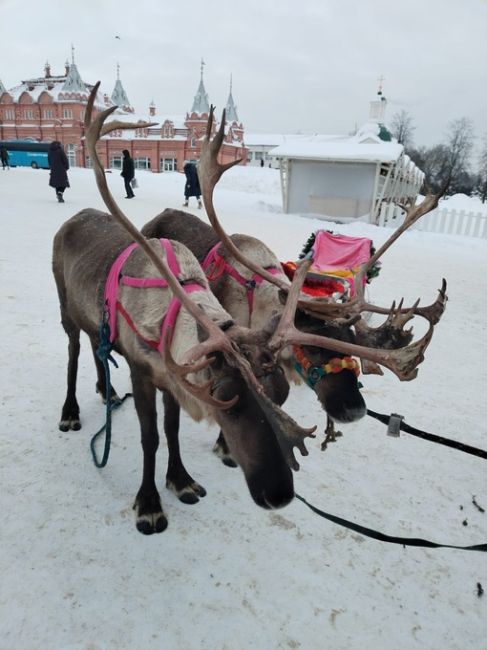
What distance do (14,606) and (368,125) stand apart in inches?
942

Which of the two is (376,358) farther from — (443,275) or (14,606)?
(443,275)

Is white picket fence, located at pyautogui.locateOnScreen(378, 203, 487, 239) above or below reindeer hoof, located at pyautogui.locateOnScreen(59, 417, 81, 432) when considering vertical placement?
above

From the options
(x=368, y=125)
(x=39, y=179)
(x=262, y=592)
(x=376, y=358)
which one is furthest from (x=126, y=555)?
(x=368, y=125)

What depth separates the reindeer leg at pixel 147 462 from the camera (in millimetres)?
2350

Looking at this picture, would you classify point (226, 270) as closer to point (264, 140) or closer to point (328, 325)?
point (328, 325)

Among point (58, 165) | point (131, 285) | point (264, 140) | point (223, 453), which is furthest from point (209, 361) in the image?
point (264, 140)

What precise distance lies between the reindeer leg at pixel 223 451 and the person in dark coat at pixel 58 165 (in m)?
12.2

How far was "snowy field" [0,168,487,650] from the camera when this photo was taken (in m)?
1.88

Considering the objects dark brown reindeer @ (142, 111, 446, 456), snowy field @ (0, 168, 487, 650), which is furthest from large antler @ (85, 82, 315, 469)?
snowy field @ (0, 168, 487, 650)

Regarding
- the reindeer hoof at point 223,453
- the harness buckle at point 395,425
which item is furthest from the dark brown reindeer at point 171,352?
the harness buckle at point 395,425

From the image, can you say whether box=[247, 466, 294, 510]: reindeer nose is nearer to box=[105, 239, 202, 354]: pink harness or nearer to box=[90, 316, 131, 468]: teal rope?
box=[105, 239, 202, 354]: pink harness

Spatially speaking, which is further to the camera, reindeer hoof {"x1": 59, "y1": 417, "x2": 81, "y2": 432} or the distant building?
the distant building

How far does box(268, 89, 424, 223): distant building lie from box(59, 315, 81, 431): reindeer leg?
14.0 m

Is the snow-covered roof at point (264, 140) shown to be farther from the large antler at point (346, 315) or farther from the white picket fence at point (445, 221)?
the large antler at point (346, 315)
